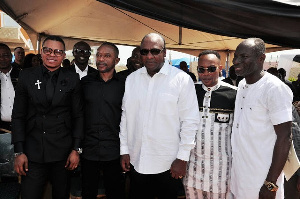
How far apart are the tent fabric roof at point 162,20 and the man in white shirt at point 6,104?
0.85 metres

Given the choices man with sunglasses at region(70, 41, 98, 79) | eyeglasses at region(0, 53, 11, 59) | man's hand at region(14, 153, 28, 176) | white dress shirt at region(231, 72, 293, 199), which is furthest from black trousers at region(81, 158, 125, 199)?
eyeglasses at region(0, 53, 11, 59)

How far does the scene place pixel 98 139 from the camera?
261 cm

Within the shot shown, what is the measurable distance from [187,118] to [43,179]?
4.53ft

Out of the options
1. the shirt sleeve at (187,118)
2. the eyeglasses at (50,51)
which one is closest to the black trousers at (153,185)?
the shirt sleeve at (187,118)

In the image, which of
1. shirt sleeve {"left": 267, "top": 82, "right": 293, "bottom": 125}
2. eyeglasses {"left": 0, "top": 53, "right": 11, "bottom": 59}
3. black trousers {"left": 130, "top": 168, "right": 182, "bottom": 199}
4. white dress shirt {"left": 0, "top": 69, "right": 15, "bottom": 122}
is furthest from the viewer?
eyeglasses {"left": 0, "top": 53, "right": 11, "bottom": 59}

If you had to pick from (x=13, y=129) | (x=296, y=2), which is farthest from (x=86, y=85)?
(x=296, y=2)

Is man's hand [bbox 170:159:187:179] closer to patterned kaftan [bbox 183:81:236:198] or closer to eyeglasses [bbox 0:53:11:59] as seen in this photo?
patterned kaftan [bbox 183:81:236:198]

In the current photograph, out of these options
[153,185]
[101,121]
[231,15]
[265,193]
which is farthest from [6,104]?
[265,193]

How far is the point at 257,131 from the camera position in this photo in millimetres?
2023

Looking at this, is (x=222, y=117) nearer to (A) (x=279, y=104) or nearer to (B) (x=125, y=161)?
(A) (x=279, y=104)

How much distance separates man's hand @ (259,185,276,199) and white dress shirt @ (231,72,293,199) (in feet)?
0.12

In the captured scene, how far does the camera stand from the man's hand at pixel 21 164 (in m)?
2.31

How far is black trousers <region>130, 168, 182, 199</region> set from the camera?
7.89 feet

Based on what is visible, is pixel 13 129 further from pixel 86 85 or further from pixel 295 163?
pixel 295 163
